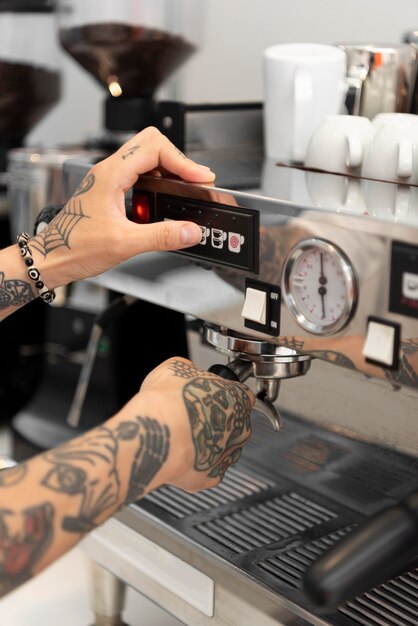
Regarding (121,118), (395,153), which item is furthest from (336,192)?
(121,118)

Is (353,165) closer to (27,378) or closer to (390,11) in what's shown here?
(390,11)

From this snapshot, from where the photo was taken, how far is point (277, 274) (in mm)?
695

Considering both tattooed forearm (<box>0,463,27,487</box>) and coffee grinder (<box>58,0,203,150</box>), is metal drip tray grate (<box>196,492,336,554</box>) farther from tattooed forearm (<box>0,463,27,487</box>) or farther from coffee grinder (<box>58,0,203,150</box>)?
coffee grinder (<box>58,0,203,150</box>)

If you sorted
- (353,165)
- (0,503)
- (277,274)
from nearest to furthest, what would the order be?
(0,503) → (277,274) → (353,165)

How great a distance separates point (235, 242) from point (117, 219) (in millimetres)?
119

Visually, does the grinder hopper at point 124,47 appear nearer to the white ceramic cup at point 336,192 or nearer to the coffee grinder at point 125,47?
the coffee grinder at point 125,47

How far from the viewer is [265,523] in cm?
91

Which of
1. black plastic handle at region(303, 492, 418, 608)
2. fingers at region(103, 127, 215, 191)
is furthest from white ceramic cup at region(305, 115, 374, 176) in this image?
black plastic handle at region(303, 492, 418, 608)

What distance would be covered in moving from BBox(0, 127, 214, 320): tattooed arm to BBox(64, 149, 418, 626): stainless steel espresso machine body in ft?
0.06

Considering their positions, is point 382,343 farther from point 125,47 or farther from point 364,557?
point 125,47

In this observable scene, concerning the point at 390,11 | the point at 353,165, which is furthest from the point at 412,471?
the point at 390,11

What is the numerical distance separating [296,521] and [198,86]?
899 millimetres

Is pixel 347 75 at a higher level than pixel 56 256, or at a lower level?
higher

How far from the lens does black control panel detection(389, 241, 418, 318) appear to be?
60 cm
